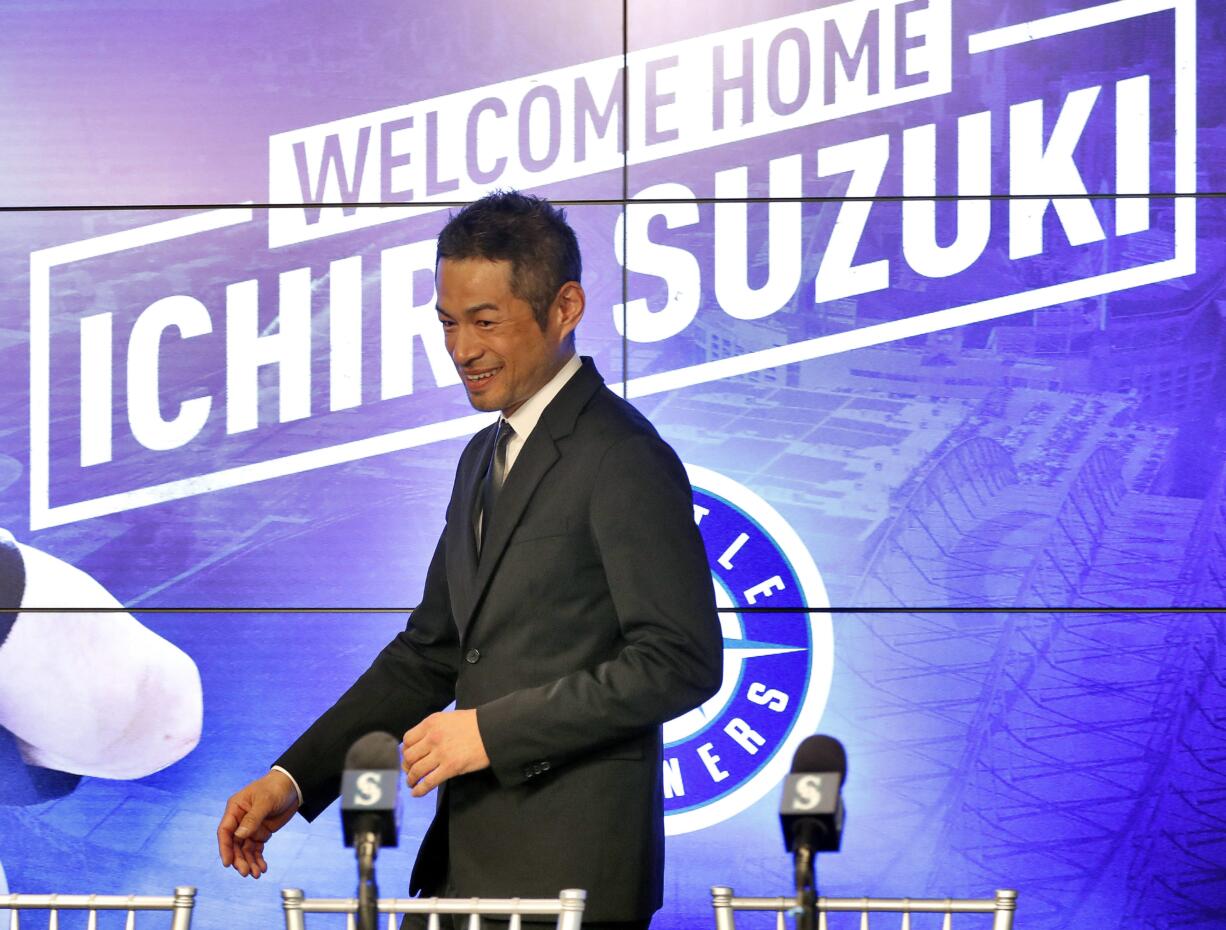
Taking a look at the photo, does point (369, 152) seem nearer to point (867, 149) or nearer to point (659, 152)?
point (659, 152)

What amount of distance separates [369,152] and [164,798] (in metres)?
1.46

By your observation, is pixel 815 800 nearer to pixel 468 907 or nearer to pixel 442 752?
pixel 468 907

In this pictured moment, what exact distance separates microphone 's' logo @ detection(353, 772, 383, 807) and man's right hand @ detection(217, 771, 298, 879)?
28.7 inches

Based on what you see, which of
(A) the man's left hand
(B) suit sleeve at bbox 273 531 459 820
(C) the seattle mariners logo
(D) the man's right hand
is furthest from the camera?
(C) the seattle mariners logo

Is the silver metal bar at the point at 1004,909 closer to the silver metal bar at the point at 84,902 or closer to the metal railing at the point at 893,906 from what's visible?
the metal railing at the point at 893,906

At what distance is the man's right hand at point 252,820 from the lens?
1.89 metres

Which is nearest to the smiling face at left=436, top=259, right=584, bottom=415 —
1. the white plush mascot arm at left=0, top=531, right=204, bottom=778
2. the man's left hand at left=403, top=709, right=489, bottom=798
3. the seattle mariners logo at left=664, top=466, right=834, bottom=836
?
the man's left hand at left=403, top=709, right=489, bottom=798

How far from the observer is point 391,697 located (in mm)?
2123

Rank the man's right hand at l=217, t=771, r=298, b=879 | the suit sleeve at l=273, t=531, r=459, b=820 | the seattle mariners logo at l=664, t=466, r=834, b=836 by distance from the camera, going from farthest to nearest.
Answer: the seattle mariners logo at l=664, t=466, r=834, b=836 → the suit sleeve at l=273, t=531, r=459, b=820 → the man's right hand at l=217, t=771, r=298, b=879

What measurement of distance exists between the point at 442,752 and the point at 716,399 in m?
1.66

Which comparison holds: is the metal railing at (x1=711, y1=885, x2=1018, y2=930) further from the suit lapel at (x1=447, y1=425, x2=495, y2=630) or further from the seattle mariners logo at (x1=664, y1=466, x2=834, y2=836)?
the seattle mariners logo at (x1=664, y1=466, x2=834, y2=836)

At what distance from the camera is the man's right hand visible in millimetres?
1894

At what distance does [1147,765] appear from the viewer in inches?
129

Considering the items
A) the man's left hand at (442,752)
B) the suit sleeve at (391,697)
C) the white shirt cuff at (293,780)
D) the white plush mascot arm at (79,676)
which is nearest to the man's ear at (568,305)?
the suit sleeve at (391,697)
